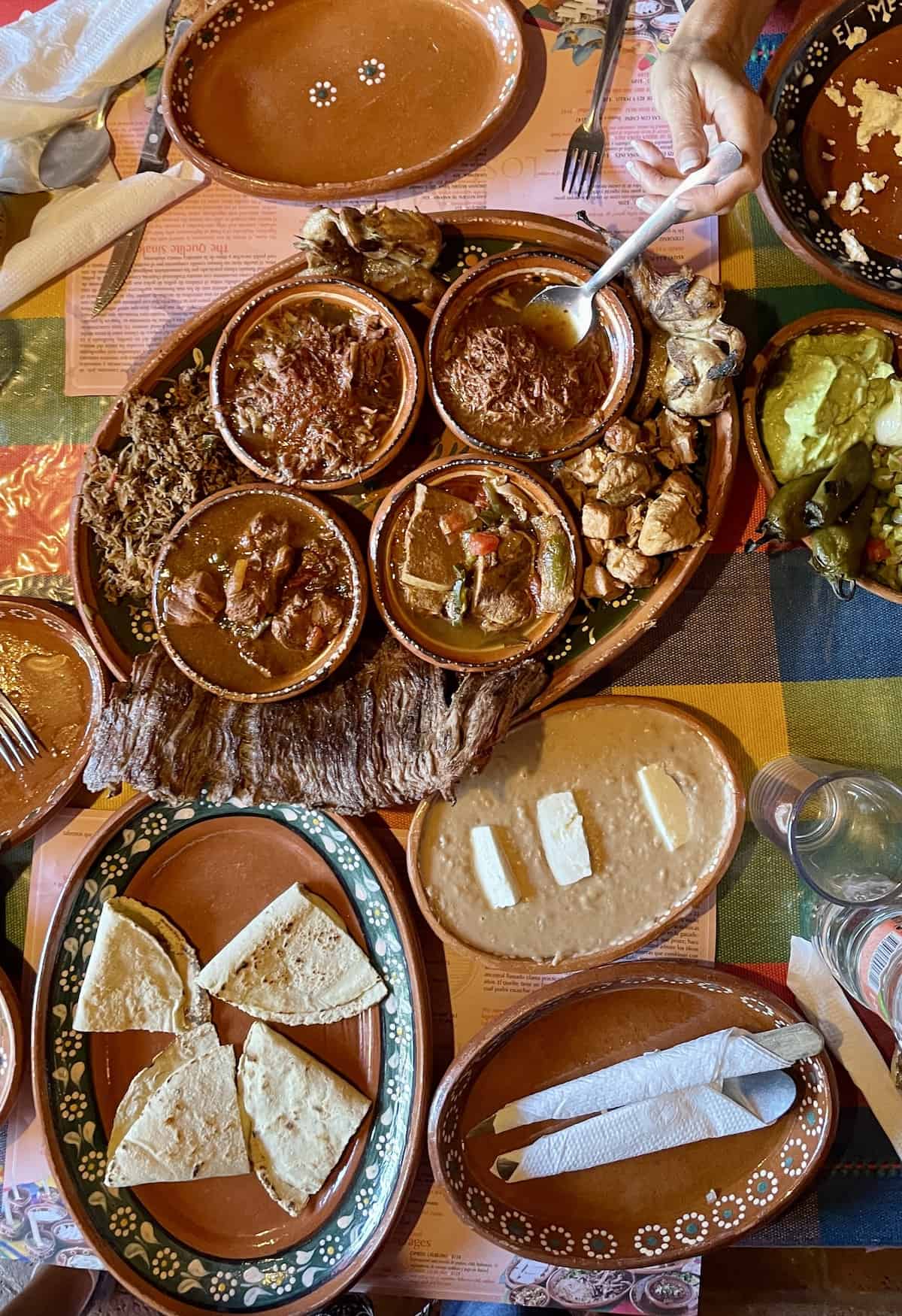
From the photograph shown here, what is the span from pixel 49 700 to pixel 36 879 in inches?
28.2

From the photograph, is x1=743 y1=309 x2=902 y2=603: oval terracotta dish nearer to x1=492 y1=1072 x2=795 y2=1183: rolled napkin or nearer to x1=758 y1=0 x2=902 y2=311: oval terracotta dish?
x1=758 y1=0 x2=902 y2=311: oval terracotta dish

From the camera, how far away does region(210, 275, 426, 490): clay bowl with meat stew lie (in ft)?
9.03

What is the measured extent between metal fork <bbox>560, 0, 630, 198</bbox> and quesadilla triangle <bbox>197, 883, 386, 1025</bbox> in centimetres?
295

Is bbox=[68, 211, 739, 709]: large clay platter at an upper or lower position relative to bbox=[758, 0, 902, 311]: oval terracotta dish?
lower

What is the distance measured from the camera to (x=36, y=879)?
3.15 meters

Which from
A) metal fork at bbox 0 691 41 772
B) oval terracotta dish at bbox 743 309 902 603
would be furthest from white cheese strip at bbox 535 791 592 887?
metal fork at bbox 0 691 41 772

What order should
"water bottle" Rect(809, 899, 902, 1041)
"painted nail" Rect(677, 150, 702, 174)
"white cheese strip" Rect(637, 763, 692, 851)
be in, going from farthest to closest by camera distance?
"white cheese strip" Rect(637, 763, 692, 851), "water bottle" Rect(809, 899, 902, 1041), "painted nail" Rect(677, 150, 702, 174)

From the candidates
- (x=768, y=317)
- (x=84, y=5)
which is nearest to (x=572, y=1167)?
(x=768, y=317)

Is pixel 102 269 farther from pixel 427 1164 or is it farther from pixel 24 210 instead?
pixel 427 1164

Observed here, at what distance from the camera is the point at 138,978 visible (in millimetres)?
3045

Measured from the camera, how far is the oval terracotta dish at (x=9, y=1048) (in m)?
3.04

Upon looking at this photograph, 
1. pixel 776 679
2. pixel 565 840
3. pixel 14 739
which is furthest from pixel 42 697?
pixel 776 679

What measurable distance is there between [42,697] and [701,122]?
3161 mm

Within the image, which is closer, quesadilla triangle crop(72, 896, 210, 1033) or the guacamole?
the guacamole
